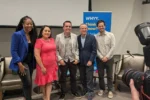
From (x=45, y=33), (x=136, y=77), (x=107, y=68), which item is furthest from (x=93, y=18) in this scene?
(x=136, y=77)

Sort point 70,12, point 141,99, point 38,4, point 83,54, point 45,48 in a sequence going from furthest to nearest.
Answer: point 70,12
point 38,4
point 83,54
point 45,48
point 141,99

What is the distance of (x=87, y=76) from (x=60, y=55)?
0.63 meters

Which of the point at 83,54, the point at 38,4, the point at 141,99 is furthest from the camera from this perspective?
the point at 38,4

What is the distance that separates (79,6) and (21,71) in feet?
8.01

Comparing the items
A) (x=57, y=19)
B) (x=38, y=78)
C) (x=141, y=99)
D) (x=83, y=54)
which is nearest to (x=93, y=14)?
(x=57, y=19)

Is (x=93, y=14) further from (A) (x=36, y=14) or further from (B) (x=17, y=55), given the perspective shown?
(B) (x=17, y=55)

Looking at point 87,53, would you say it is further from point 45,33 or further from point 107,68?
Result: point 45,33

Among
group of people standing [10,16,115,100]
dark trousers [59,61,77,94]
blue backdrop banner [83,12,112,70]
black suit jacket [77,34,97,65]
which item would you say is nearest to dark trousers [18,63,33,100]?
group of people standing [10,16,115,100]

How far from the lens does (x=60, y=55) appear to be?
10.8 ft

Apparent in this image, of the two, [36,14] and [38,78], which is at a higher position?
[36,14]

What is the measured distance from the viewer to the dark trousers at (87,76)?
3.42 meters

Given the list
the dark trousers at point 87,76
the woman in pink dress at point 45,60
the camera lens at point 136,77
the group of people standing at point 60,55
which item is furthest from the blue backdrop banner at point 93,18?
the camera lens at point 136,77

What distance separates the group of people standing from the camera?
2509mm

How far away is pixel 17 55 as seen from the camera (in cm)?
246
